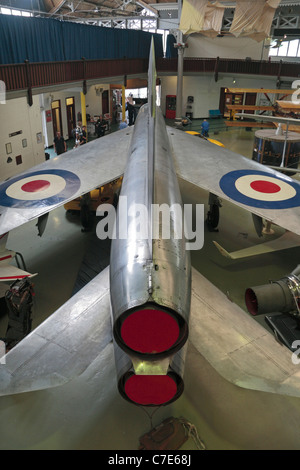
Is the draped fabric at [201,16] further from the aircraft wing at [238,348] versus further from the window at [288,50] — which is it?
the aircraft wing at [238,348]

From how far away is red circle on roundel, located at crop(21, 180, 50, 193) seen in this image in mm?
8884

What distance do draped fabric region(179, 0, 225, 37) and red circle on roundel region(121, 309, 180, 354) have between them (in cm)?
1964

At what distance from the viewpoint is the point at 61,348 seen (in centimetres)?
457

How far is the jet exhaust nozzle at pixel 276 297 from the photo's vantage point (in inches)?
245

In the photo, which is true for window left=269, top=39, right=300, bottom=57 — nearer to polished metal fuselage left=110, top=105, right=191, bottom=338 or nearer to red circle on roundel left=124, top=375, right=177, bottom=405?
polished metal fuselage left=110, top=105, right=191, bottom=338

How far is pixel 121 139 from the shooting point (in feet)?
40.5

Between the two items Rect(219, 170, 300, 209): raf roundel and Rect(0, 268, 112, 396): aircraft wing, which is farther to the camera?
Rect(219, 170, 300, 209): raf roundel

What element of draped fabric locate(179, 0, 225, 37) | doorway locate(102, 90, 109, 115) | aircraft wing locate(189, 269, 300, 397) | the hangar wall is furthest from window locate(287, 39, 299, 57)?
aircraft wing locate(189, 269, 300, 397)

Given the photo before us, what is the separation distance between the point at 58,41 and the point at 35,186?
924 cm

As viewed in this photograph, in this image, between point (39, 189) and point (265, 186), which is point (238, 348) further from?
point (39, 189)

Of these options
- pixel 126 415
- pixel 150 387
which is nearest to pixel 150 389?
pixel 150 387

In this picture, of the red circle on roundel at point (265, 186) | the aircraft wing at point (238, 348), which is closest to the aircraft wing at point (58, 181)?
the red circle on roundel at point (265, 186)
